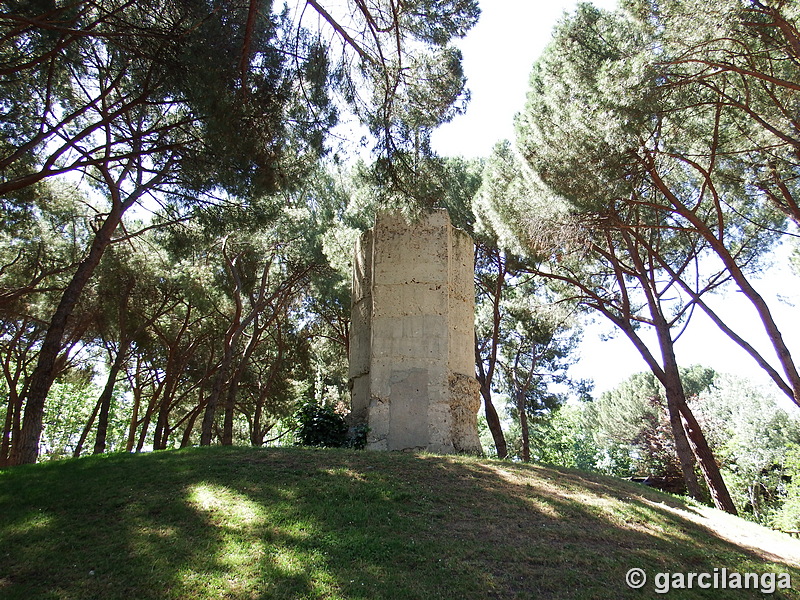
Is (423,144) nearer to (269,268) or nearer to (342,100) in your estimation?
(342,100)

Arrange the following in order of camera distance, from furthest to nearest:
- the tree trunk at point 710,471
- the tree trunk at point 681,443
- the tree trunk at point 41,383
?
the tree trunk at point 681,443 → the tree trunk at point 710,471 → the tree trunk at point 41,383

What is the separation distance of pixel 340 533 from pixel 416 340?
4.63 meters

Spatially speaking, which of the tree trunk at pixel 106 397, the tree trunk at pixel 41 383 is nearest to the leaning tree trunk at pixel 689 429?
the tree trunk at pixel 41 383

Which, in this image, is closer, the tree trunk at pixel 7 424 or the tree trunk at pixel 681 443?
the tree trunk at pixel 681 443

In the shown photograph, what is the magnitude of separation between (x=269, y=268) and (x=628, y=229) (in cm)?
835

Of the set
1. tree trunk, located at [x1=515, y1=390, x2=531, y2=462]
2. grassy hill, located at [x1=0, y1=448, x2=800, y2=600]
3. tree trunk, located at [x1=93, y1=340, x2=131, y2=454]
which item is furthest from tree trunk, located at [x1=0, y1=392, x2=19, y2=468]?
tree trunk, located at [x1=515, y1=390, x2=531, y2=462]

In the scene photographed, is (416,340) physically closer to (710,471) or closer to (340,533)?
(340,533)

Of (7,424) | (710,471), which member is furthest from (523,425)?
(7,424)

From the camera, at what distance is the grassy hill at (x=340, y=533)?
437 cm

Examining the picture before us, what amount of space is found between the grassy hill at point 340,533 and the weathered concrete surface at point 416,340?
1.48m

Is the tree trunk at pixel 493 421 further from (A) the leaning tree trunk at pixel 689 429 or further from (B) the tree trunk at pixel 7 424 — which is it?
(B) the tree trunk at pixel 7 424

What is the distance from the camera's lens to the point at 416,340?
375 inches

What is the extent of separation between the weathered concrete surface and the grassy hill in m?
1.48

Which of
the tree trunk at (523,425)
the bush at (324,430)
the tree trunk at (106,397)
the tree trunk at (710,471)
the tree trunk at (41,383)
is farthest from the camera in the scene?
the tree trunk at (523,425)
